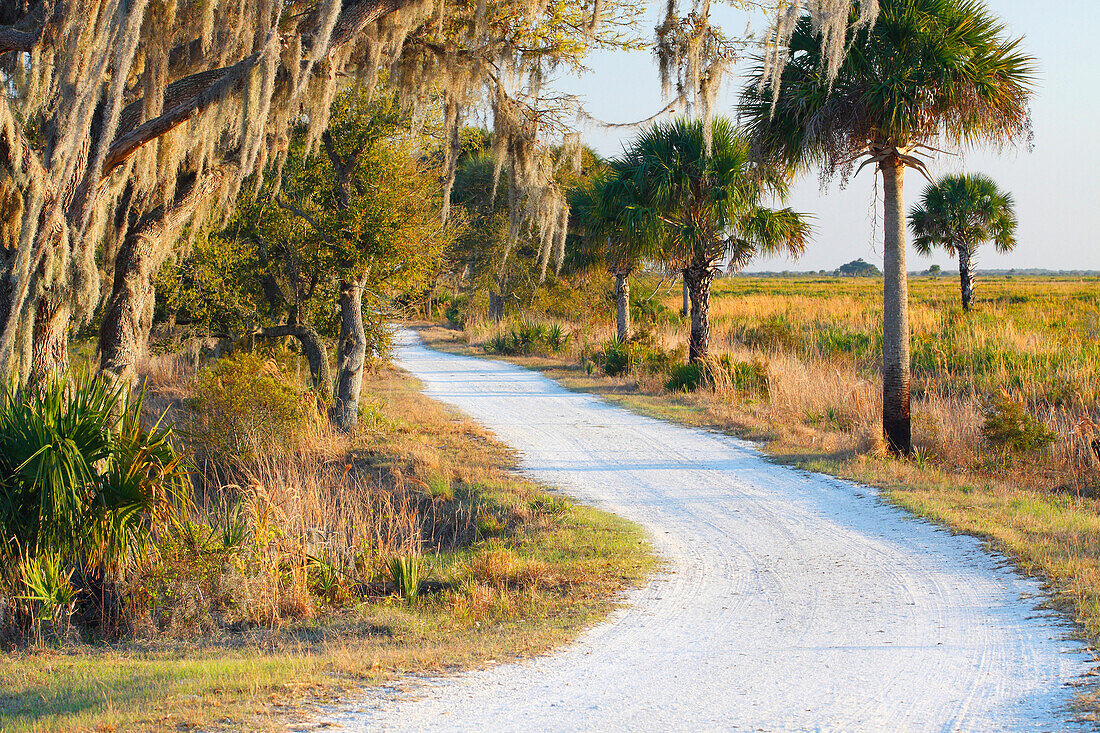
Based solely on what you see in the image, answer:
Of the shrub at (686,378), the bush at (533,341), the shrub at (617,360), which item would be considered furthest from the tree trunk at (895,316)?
the bush at (533,341)

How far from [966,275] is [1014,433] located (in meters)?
27.1

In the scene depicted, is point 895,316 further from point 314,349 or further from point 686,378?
point 314,349

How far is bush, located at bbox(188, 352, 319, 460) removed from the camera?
11.3m

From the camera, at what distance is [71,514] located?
6047 millimetres

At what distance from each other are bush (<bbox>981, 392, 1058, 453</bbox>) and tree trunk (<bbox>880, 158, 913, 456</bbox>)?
0.94 m

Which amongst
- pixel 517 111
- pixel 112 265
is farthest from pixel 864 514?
pixel 112 265

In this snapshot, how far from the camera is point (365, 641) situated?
5.32 meters

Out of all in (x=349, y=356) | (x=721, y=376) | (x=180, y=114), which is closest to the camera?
(x=180, y=114)

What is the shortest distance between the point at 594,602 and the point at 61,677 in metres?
3.21

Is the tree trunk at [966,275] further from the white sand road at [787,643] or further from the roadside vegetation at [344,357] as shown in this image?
the white sand road at [787,643]

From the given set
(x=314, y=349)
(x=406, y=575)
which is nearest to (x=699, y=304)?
(x=314, y=349)

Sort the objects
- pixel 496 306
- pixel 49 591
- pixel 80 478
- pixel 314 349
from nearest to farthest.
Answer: pixel 49 591, pixel 80 478, pixel 314 349, pixel 496 306

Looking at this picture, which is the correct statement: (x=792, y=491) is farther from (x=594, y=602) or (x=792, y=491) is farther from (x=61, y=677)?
(x=61, y=677)

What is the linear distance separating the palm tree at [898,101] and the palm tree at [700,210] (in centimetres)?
676
